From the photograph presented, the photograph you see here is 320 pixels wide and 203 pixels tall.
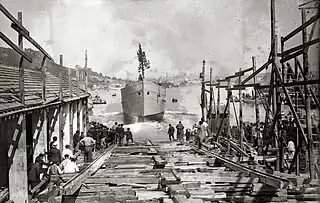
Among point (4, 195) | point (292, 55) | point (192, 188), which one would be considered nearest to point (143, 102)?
point (292, 55)

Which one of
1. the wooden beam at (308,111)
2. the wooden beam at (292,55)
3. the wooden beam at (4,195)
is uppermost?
the wooden beam at (292,55)

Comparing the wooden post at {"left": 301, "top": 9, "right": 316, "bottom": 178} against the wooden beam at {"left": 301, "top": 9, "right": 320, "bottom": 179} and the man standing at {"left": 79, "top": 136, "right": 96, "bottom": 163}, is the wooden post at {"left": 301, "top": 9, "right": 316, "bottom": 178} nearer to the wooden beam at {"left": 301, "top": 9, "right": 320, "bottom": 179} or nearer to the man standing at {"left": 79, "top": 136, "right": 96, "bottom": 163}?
the wooden beam at {"left": 301, "top": 9, "right": 320, "bottom": 179}

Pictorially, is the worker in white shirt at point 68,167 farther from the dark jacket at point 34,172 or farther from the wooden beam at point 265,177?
the wooden beam at point 265,177

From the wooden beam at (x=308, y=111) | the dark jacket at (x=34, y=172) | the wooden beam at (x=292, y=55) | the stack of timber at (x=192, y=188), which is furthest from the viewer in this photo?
the dark jacket at (x=34, y=172)

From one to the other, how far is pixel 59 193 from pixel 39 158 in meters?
4.74

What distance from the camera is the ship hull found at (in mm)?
47500

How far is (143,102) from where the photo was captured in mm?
47250

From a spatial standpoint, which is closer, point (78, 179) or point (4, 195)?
point (78, 179)

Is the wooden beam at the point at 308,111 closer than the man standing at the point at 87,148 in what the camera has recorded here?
Yes

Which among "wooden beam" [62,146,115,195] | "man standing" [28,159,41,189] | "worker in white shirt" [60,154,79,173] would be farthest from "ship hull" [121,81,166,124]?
"worker in white shirt" [60,154,79,173]

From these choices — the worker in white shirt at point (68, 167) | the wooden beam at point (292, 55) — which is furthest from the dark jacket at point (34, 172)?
the wooden beam at point (292, 55)

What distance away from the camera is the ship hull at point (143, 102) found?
47.5 metres

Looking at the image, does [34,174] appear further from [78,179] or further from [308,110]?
[308,110]

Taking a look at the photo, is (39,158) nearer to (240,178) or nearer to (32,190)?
(32,190)
